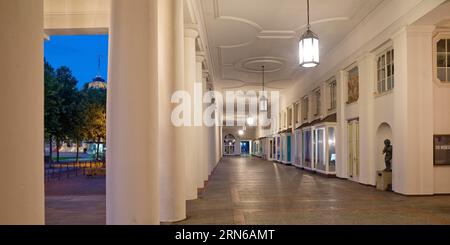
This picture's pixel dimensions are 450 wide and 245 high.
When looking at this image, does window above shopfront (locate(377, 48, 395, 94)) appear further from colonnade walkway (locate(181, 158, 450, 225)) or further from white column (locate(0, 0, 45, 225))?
white column (locate(0, 0, 45, 225))

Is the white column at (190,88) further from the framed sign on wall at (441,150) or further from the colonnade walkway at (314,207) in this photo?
the framed sign on wall at (441,150)

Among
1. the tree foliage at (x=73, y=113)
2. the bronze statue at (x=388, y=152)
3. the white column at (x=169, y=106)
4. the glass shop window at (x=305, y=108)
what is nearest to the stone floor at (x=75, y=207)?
the white column at (x=169, y=106)

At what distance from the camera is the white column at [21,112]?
1971 millimetres

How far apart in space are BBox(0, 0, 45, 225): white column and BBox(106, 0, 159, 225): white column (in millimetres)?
2667

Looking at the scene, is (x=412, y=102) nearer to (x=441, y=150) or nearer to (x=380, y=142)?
(x=441, y=150)

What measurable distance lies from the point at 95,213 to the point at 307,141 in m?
16.9

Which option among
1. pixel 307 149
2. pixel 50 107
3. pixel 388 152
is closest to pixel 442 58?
pixel 388 152

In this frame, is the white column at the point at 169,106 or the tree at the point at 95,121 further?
the tree at the point at 95,121

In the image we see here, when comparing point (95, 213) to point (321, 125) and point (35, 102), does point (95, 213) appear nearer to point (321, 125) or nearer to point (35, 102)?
point (35, 102)

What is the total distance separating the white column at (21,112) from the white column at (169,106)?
197 inches

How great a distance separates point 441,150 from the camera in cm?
1063

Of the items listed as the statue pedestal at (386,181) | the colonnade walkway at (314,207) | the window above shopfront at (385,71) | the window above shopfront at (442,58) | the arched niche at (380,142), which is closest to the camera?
the colonnade walkway at (314,207)

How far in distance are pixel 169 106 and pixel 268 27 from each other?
330 inches
